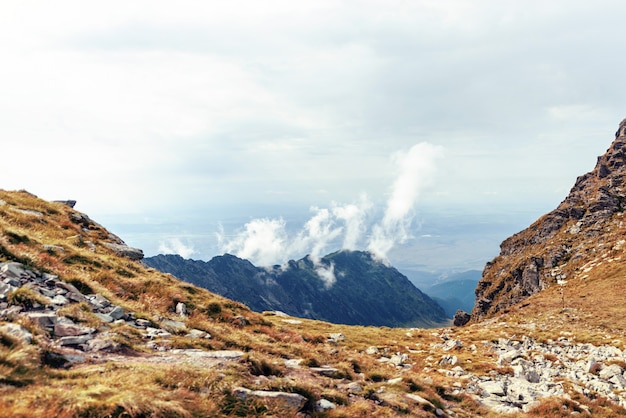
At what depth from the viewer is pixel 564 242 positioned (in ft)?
386

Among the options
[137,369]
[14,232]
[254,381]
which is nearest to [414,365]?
[254,381]

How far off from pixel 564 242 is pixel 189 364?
137359mm

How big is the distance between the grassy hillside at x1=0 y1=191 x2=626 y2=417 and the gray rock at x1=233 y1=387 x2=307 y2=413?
1.6 inches

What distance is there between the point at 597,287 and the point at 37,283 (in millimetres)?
87874

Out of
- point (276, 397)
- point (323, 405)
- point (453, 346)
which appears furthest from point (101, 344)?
point (453, 346)

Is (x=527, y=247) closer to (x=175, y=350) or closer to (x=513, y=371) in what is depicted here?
(x=513, y=371)

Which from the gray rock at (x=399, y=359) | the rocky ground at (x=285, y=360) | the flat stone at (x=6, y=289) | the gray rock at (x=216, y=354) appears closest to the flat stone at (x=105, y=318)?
the rocky ground at (x=285, y=360)

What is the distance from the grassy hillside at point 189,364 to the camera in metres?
9.29

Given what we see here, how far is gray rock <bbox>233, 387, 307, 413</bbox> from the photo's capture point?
11398mm

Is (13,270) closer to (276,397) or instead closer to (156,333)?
(156,333)

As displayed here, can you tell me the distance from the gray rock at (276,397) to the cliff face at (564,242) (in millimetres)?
104695

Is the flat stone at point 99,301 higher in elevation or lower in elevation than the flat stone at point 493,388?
higher

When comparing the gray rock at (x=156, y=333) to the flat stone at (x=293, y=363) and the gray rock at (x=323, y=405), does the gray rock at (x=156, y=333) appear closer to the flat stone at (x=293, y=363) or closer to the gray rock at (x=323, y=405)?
the flat stone at (x=293, y=363)

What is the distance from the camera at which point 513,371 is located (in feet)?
79.6
